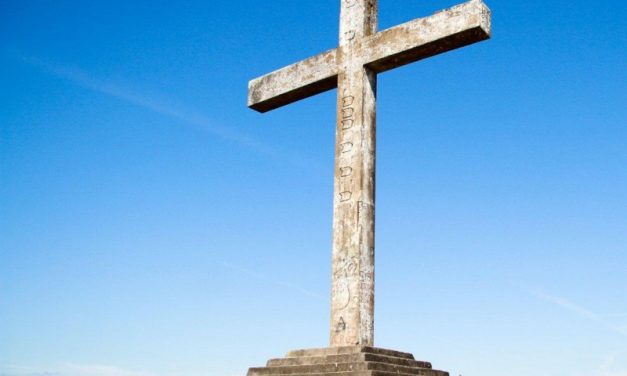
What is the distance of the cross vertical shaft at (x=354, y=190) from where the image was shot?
26.3 ft

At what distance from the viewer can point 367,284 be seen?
8125 millimetres

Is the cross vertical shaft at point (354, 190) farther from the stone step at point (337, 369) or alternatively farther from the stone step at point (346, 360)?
the stone step at point (337, 369)

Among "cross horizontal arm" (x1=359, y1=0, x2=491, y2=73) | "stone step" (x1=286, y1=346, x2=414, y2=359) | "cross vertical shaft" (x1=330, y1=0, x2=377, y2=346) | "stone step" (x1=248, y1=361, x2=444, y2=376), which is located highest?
"cross horizontal arm" (x1=359, y1=0, x2=491, y2=73)

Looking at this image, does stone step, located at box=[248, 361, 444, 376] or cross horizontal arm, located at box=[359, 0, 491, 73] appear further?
cross horizontal arm, located at box=[359, 0, 491, 73]

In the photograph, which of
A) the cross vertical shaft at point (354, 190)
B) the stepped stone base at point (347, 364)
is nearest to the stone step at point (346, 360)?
the stepped stone base at point (347, 364)

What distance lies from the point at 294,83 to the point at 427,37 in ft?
6.83

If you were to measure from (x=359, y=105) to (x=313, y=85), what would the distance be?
1.06 metres

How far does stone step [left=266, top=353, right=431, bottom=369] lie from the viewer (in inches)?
283

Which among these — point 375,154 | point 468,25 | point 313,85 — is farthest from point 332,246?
point 468,25

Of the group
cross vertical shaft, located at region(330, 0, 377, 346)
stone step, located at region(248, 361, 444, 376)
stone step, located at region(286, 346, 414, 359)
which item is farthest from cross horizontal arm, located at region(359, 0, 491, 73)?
stone step, located at region(248, 361, 444, 376)

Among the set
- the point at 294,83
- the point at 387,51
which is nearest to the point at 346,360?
the point at 387,51

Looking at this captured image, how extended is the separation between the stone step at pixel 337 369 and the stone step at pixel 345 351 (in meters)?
0.19

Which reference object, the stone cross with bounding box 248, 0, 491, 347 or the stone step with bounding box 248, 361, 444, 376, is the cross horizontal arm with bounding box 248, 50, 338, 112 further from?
the stone step with bounding box 248, 361, 444, 376

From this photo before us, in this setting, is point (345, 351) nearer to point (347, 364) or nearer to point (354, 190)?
point (347, 364)
